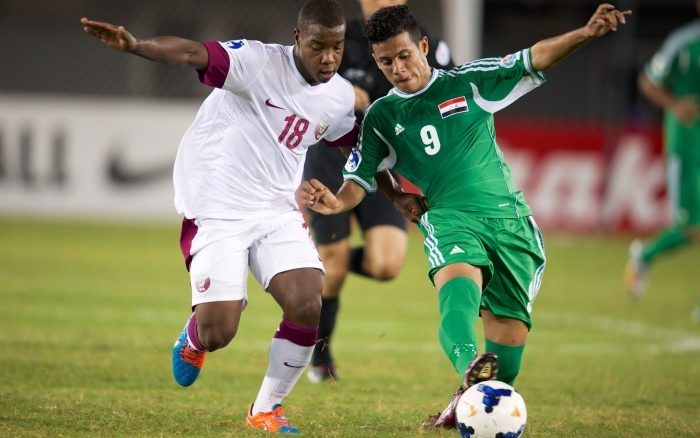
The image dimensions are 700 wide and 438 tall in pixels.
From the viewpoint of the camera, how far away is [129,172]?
58.4 feet

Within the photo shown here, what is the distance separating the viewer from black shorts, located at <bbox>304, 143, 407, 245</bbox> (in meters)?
7.62

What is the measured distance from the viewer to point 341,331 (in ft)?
31.1

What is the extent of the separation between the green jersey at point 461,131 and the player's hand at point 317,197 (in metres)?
0.50

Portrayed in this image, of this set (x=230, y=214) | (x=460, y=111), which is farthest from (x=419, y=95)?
(x=230, y=214)

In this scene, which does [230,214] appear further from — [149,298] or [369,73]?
[149,298]

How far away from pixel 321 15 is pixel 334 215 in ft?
7.68

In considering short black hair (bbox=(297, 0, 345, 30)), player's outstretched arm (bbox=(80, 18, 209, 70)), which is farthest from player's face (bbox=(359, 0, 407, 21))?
player's outstretched arm (bbox=(80, 18, 209, 70))

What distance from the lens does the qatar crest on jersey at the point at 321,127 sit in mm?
5793

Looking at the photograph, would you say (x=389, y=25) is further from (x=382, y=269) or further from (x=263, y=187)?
(x=382, y=269)

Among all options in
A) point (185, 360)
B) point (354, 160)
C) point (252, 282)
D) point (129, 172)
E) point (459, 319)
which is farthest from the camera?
point (129, 172)

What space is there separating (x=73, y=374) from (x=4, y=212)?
11.3 meters

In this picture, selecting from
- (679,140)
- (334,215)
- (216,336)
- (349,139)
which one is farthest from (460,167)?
(679,140)

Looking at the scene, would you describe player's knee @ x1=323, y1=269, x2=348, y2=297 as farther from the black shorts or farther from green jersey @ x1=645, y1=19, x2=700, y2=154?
green jersey @ x1=645, y1=19, x2=700, y2=154

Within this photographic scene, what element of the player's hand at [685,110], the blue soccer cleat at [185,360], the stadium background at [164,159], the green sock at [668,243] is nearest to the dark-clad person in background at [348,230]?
the blue soccer cleat at [185,360]
